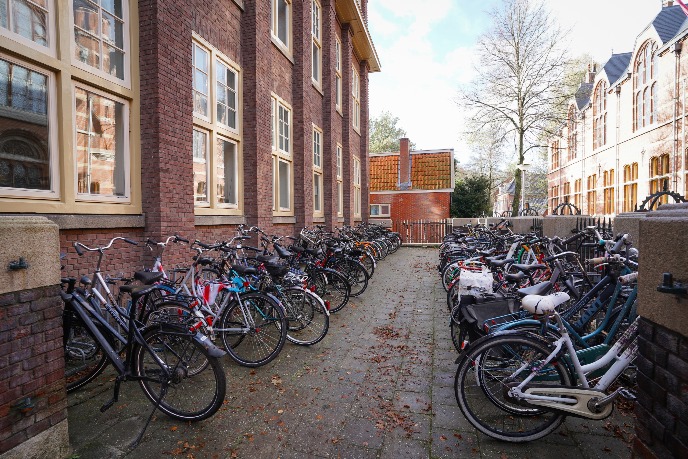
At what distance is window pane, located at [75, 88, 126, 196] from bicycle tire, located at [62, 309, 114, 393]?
1.89 metres

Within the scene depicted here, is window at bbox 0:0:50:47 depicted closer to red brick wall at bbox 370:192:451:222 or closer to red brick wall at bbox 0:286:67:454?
red brick wall at bbox 0:286:67:454

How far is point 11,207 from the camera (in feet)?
12.2

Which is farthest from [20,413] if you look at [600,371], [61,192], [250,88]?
[250,88]

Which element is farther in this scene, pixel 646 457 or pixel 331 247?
pixel 331 247

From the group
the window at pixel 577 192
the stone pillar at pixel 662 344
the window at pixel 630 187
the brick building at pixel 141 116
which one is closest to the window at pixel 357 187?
the brick building at pixel 141 116

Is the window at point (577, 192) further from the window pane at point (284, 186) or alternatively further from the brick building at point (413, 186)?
the window pane at point (284, 186)

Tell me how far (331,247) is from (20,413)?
5180mm

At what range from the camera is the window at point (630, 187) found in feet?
71.5

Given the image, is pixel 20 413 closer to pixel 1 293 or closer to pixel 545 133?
pixel 1 293

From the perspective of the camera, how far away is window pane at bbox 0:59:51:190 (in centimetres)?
379

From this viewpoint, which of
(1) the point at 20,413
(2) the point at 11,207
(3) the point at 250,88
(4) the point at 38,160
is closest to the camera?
(1) the point at 20,413

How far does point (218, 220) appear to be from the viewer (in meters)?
6.89

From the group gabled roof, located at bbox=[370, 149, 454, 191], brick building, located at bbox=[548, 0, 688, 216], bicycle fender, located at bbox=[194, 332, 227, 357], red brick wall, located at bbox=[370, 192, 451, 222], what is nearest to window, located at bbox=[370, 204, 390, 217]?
red brick wall, located at bbox=[370, 192, 451, 222]

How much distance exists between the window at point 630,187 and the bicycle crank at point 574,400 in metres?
23.4
